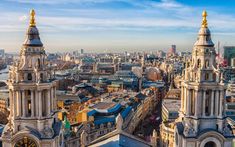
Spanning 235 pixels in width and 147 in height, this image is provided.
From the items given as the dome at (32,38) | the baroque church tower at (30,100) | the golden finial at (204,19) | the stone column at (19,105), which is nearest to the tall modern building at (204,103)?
the golden finial at (204,19)

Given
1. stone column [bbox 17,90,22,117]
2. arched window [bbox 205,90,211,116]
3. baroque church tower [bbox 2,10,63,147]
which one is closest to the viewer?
baroque church tower [bbox 2,10,63,147]

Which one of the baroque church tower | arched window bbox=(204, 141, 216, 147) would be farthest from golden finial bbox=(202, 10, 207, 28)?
the baroque church tower

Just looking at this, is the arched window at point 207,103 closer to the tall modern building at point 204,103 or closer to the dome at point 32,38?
the tall modern building at point 204,103

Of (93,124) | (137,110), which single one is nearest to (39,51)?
(93,124)

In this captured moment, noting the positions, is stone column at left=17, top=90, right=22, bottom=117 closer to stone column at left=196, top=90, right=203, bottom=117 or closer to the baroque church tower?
the baroque church tower

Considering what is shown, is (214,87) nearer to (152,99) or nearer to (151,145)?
(151,145)
